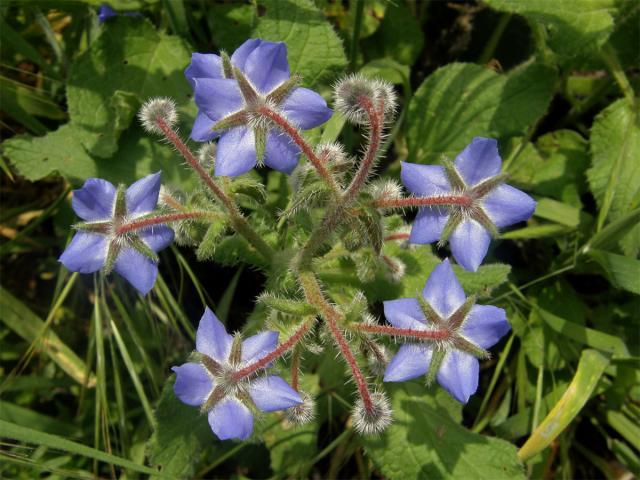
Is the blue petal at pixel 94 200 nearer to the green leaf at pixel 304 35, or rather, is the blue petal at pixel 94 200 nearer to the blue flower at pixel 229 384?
the blue flower at pixel 229 384

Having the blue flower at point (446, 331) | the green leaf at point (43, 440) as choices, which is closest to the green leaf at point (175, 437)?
the green leaf at point (43, 440)

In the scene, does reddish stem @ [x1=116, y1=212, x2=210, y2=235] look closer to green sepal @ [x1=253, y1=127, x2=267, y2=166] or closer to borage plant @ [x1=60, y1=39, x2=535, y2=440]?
borage plant @ [x1=60, y1=39, x2=535, y2=440]

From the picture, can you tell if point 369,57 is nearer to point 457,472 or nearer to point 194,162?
point 194,162

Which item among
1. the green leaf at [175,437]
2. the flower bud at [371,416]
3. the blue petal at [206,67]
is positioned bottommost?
the green leaf at [175,437]

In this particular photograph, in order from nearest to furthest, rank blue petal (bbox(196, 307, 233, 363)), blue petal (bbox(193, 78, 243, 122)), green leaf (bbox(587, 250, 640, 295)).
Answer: blue petal (bbox(193, 78, 243, 122)) → blue petal (bbox(196, 307, 233, 363)) → green leaf (bbox(587, 250, 640, 295))

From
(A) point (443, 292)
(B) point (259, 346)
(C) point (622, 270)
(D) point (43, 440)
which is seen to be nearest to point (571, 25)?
(C) point (622, 270)

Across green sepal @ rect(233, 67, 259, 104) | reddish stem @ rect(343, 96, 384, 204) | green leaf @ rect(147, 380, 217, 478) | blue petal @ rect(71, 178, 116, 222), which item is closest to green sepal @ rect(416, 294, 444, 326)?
reddish stem @ rect(343, 96, 384, 204)
